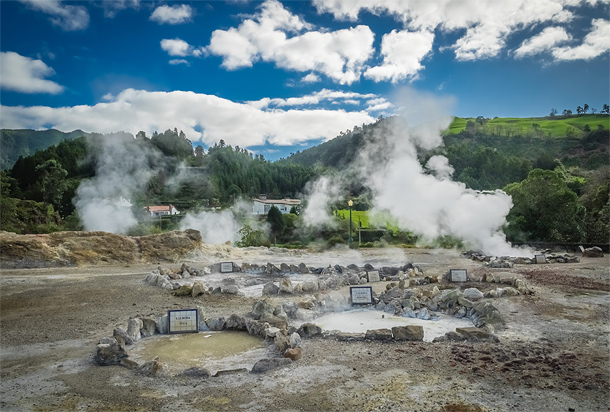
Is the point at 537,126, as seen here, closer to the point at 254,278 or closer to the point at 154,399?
the point at 254,278

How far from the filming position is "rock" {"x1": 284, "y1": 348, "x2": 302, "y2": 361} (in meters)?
5.90

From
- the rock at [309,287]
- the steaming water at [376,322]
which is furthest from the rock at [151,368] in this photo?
the rock at [309,287]

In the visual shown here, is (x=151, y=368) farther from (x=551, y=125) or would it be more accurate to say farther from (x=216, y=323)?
(x=551, y=125)

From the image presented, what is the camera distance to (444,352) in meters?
6.02

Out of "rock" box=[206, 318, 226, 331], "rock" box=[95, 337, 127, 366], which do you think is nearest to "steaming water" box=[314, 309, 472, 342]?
"rock" box=[206, 318, 226, 331]

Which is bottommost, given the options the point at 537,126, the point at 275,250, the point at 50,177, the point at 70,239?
the point at 275,250

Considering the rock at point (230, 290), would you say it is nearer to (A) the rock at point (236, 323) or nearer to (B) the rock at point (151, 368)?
(A) the rock at point (236, 323)

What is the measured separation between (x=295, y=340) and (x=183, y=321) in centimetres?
247

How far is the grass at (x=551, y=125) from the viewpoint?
284 ft

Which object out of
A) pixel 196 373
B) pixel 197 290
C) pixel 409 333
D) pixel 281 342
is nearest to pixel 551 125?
pixel 197 290

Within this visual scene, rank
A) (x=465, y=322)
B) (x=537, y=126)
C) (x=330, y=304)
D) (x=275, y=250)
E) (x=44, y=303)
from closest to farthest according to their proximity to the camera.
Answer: (x=465, y=322)
(x=330, y=304)
(x=44, y=303)
(x=275, y=250)
(x=537, y=126)

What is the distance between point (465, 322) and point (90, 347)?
23.0ft

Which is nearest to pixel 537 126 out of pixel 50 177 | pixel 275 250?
pixel 275 250

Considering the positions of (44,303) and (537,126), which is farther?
(537,126)
